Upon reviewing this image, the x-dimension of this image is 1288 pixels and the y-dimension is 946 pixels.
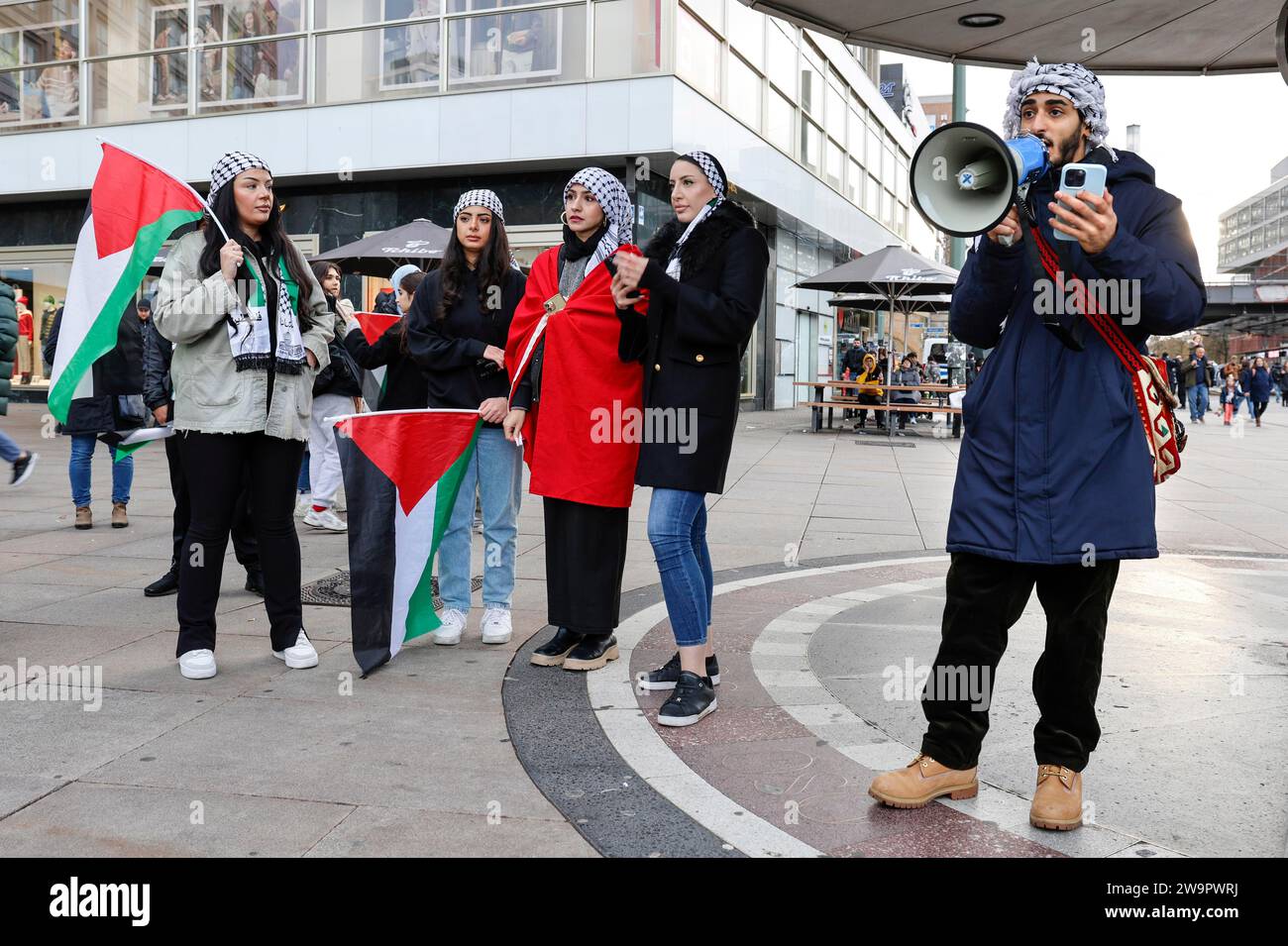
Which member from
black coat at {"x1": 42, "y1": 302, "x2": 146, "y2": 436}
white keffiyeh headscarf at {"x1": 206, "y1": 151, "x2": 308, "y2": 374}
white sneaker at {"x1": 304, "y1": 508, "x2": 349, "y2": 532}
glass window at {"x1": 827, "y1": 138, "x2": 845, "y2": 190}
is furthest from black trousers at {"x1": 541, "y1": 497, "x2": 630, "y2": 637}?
glass window at {"x1": 827, "y1": 138, "x2": 845, "y2": 190}

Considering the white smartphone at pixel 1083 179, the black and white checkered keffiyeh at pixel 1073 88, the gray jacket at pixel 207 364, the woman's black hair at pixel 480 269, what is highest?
the black and white checkered keffiyeh at pixel 1073 88

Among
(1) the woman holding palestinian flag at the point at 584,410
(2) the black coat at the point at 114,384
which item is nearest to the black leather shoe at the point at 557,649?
(1) the woman holding palestinian flag at the point at 584,410

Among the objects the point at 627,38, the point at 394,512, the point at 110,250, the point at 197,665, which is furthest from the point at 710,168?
the point at 627,38

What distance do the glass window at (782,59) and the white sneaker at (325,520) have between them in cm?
1775

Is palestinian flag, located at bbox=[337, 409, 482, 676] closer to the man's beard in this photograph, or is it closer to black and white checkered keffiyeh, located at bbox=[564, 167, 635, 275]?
black and white checkered keffiyeh, located at bbox=[564, 167, 635, 275]

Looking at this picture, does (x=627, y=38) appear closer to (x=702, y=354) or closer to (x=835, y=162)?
(x=835, y=162)

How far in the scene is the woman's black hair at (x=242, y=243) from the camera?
14.8 feet

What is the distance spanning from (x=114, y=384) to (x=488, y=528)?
4593mm

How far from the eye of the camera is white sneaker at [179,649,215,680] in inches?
171

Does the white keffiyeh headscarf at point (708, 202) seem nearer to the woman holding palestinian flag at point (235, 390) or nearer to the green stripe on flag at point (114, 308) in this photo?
the woman holding palestinian flag at point (235, 390)

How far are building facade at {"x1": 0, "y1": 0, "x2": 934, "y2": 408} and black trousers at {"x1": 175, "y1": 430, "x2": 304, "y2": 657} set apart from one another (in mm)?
14310

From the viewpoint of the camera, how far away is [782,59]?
24094 mm
